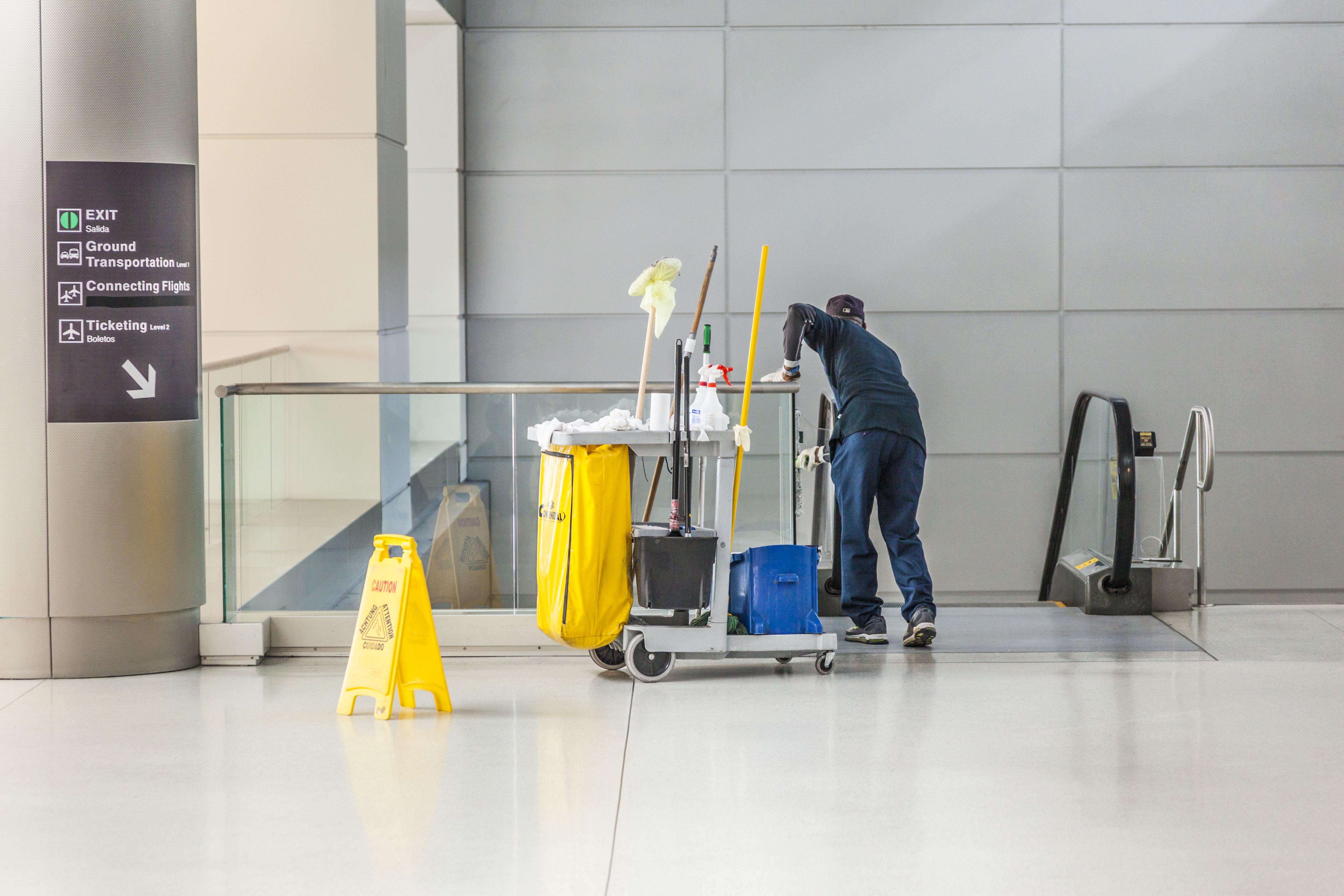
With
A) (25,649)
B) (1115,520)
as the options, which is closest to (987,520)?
(1115,520)

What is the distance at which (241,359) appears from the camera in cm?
568

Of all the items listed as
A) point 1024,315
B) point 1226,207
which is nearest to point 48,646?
point 1024,315

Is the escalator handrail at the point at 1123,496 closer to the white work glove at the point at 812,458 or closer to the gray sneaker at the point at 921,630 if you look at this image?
the gray sneaker at the point at 921,630

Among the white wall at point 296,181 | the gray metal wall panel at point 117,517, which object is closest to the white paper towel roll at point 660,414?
the gray metal wall panel at point 117,517

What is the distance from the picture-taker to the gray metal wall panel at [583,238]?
8.15 metres

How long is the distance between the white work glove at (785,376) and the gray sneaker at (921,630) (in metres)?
1.08

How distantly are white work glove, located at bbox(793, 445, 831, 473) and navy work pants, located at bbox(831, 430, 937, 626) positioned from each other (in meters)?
0.15

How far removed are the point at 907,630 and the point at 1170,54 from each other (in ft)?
15.2

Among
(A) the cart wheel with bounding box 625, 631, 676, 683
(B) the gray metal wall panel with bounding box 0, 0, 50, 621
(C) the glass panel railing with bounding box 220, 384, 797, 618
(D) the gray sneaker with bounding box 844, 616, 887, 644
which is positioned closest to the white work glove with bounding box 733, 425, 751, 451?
(C) the glass panel railing with bounding box 220, 384, 797, 618

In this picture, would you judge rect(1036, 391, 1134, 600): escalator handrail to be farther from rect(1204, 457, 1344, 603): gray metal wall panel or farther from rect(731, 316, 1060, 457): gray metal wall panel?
rect(1204, 457, 1344, 603): gray metal wall panel

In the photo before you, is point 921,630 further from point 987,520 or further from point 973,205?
point 973,205

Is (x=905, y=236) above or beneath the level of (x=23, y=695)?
above

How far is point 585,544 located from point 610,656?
562 mm

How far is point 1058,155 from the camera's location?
808 cm
